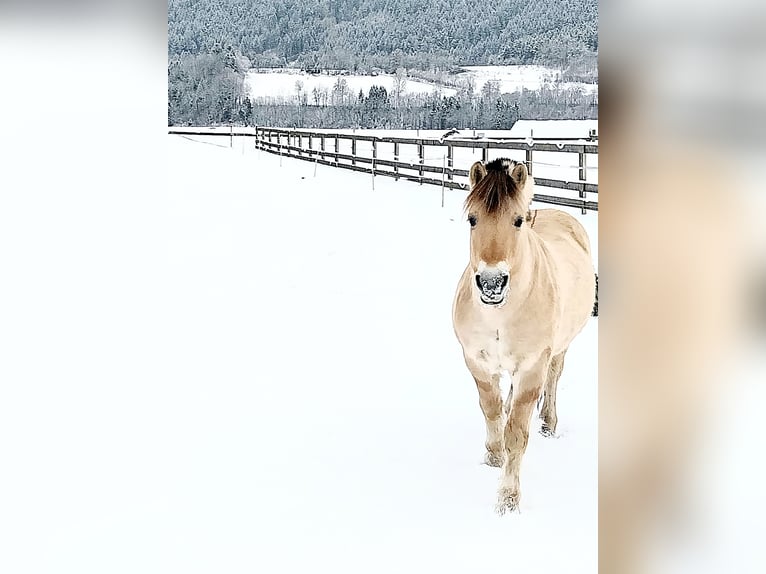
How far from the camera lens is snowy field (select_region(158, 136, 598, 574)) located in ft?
4.32

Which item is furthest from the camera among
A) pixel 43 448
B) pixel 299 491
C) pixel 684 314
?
pixel 299 491

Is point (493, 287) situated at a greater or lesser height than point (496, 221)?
lesser

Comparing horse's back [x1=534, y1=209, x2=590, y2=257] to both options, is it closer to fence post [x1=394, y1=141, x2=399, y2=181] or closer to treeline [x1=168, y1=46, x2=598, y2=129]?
fence post [x1=394, y1=141, x2=399, y2=181]

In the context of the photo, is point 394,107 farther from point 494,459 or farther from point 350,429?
point 494,459

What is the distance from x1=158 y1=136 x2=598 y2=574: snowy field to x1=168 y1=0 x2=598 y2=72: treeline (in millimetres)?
4550

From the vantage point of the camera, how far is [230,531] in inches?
53.7

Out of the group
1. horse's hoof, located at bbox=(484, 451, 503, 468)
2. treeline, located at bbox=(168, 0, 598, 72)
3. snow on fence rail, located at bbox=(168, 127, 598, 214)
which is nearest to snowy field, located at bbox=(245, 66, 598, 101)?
treeline, located at bbox=(168, 0, 598, 72)

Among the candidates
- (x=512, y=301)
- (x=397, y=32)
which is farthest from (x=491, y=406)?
(x=397, y=32)

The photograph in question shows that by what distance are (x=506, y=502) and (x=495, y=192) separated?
62cm

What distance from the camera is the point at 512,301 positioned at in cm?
138

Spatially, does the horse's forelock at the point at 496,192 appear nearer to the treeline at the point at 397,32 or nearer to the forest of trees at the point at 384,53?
the forest of trees at the point at 384,53

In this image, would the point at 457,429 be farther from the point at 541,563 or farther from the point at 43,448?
the point at 43,448

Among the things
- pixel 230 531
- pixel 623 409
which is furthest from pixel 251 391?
pixel 623 409

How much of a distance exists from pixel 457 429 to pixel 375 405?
32 cm
